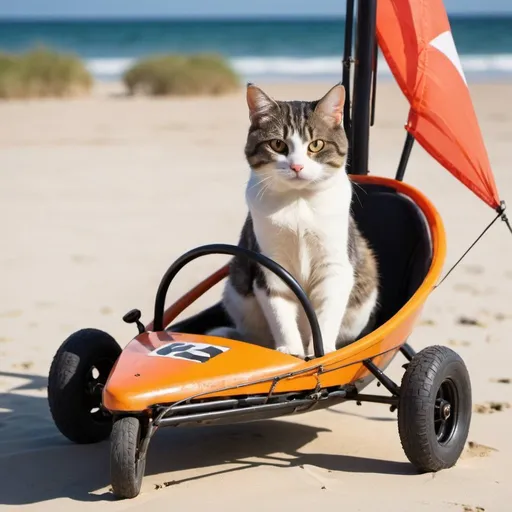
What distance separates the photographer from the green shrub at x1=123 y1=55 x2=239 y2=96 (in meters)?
19.0

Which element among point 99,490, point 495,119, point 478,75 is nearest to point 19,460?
point 99,490

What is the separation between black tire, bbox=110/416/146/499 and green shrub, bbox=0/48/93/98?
15.5 meters

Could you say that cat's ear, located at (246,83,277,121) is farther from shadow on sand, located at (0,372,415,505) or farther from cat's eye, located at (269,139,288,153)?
shadow on sand, located at (0,372,415,505)

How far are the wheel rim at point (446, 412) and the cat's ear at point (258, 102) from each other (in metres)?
1.19

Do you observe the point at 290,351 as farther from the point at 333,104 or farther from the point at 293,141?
the point at 333,104

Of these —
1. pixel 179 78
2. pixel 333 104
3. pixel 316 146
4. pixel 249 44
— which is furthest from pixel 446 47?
pixel 249 44

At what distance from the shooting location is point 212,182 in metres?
9.66

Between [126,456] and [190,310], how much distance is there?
2.85 meters

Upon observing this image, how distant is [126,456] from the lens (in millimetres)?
3018

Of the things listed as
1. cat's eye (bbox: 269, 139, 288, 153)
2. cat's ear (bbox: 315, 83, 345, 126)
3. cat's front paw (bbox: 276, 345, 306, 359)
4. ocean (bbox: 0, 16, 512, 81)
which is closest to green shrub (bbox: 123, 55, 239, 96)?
ocean (bbox: 0, 16, 512, 81)

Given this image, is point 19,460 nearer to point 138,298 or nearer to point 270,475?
point 270,475

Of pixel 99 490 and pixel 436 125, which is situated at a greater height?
pixel 436 125

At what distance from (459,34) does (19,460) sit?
40.0 m

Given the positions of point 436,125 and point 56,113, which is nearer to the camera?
point 436,125
